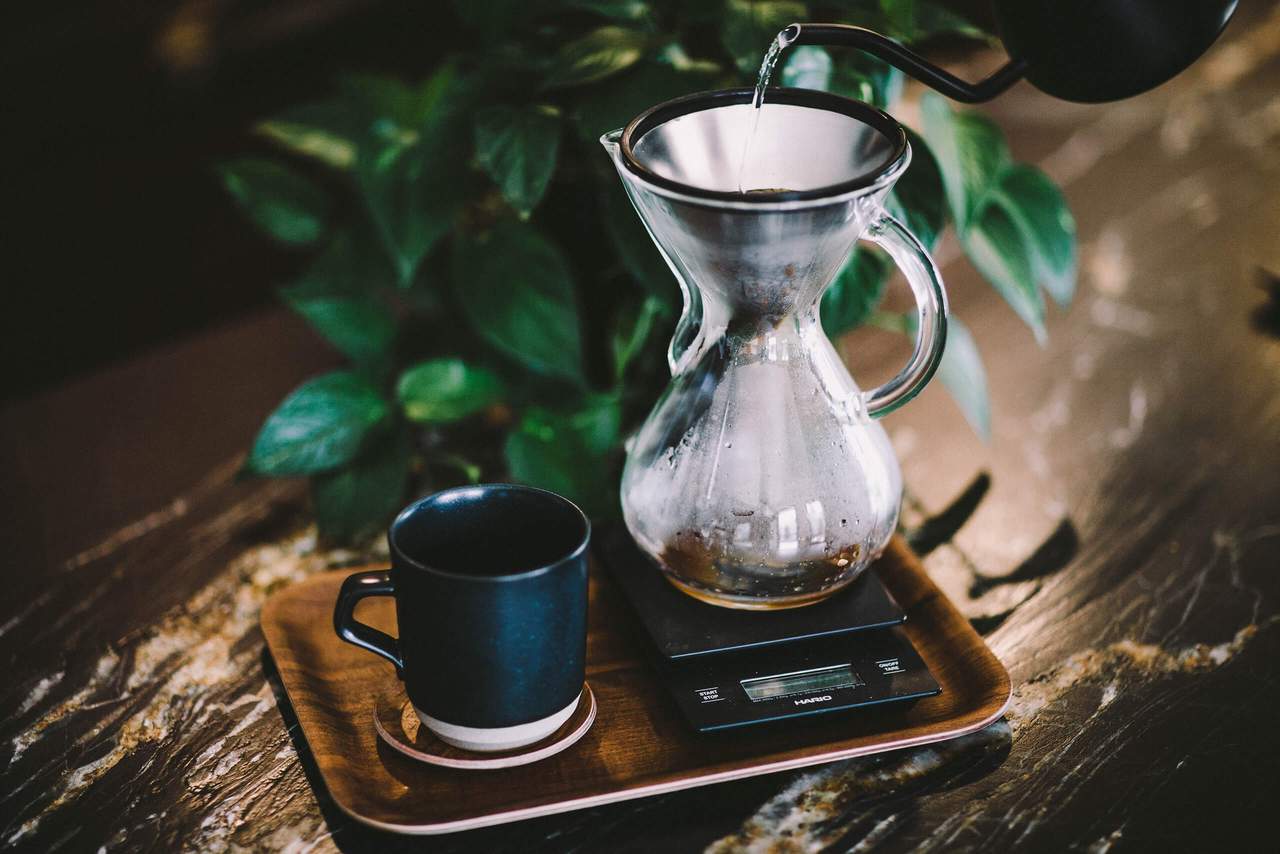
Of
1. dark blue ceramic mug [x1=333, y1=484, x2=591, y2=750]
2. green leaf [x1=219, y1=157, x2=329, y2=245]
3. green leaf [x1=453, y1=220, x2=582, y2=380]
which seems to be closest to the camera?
dark blue ceramic mug [x1=333, y1=484, x2=591, y2=750]

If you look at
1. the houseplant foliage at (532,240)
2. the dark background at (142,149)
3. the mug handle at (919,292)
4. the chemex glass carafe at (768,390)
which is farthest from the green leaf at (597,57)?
the dark background at (142,149)

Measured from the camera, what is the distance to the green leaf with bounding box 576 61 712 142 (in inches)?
25.8

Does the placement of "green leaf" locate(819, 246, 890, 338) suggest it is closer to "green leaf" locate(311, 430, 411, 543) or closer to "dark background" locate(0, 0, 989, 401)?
"green leaf" locate(311, 430, 411, 543)

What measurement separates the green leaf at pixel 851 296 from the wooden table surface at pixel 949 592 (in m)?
0.12

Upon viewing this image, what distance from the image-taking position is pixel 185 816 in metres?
0.49

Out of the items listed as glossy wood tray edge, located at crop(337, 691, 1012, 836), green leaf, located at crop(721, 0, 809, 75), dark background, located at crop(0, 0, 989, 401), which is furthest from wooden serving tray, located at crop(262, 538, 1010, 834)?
dark background, located at crop(0, 0, 989, 401)

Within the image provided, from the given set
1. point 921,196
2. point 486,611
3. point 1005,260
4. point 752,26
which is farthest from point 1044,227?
point 486,611

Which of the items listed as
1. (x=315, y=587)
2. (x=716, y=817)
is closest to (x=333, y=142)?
(x=315, y=587)

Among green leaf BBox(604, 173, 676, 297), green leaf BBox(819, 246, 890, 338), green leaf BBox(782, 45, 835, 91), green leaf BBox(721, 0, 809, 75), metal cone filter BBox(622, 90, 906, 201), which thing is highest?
green leaf BBox(721, 0, 809, 75)

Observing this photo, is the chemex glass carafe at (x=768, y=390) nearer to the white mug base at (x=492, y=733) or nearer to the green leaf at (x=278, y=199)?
the white mug base at (x=492, y=733)

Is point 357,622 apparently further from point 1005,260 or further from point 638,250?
point 1005,260

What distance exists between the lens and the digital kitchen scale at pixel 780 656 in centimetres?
51

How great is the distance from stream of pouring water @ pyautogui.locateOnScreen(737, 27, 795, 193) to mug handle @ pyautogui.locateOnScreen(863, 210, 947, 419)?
0.23 feet

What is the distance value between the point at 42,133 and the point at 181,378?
153 centimetres
